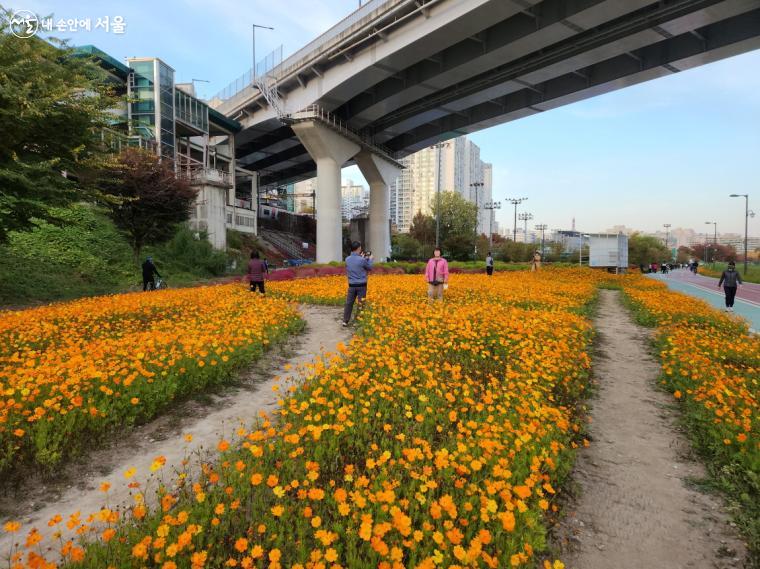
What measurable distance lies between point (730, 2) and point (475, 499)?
27796 millimetres

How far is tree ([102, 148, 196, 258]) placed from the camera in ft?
72.3

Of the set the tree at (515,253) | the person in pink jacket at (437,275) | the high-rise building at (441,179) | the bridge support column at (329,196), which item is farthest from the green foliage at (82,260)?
the high-rise building at (441,179)

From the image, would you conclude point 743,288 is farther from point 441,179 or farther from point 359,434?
point 441,179

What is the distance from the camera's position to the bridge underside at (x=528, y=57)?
20953 millimetres

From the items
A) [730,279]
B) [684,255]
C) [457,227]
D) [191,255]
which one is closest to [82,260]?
[191,255]

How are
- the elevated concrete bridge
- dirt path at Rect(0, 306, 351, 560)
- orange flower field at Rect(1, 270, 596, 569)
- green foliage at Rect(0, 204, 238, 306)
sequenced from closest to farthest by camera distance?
1. orange flower field at Rect(1, 270, 596, 569)
2. dirt path at Rect(0, 306, 351, 560)
3. green foliage at Rect(0, 204, 238, 306)
4. the elevated concrete bridge

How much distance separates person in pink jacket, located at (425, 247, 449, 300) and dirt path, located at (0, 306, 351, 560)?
5.59 m

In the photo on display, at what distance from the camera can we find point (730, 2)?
1994 centimetres

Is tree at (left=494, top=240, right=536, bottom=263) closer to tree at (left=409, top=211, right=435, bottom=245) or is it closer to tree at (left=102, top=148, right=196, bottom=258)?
tree at (left=409, top=211, right=435, bottom=245)

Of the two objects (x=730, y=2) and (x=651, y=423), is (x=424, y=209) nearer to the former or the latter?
(x=730, y=2)

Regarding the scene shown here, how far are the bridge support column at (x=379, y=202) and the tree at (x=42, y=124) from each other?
3542cm

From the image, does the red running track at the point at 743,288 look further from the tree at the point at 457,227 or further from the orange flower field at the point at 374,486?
the tree at the point at 457,227

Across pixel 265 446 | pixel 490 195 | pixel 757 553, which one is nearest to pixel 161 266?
pixel 265 446

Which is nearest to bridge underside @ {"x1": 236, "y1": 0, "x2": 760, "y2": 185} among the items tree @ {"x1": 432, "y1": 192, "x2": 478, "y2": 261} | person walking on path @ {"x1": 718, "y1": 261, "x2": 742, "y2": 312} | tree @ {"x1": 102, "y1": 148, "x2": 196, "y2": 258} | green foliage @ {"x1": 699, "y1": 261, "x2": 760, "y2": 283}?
person walking on path @ {"x1": 718, "y1": 261, "x2": 742, "y2": 312}
